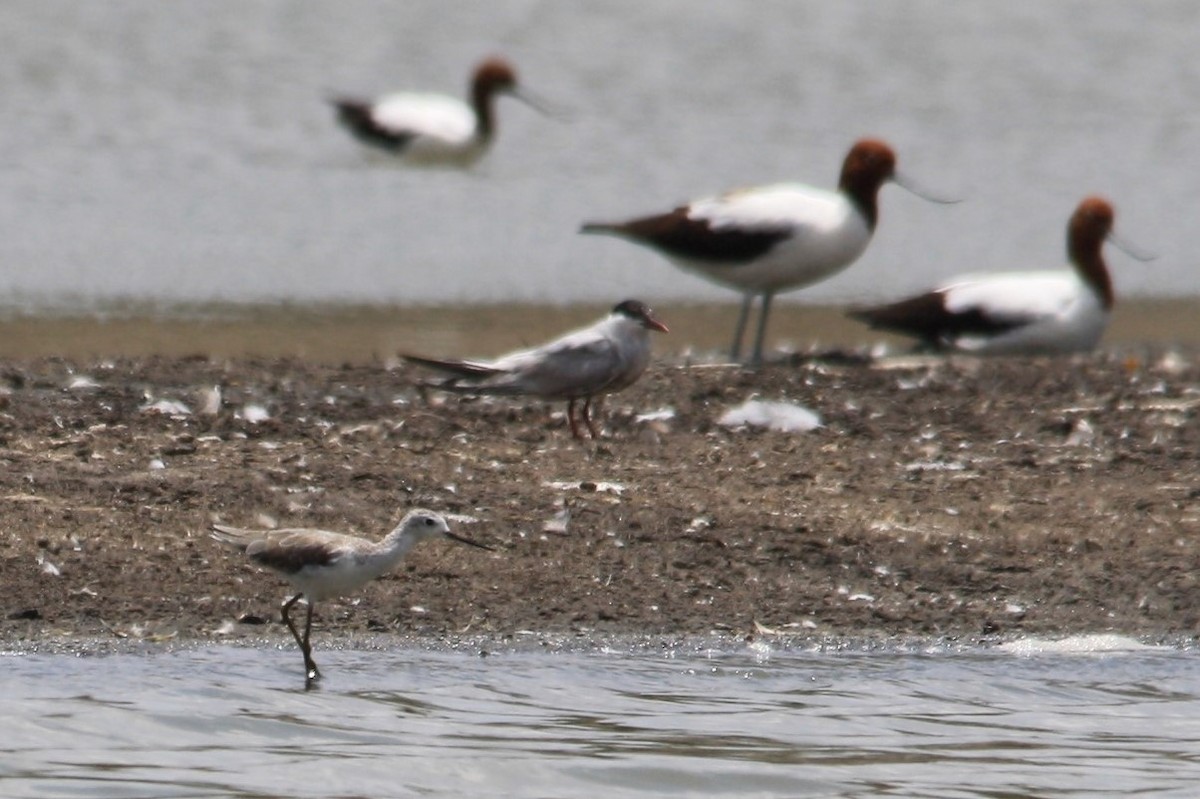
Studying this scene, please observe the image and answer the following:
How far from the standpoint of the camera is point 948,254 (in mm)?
14031

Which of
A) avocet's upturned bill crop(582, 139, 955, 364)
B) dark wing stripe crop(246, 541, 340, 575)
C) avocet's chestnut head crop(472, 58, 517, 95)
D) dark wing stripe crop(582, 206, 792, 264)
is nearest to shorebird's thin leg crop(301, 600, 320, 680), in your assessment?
dark wing stripe crop(246, 541, 340, 575)

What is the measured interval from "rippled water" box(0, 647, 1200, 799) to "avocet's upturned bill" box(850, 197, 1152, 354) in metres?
4.25

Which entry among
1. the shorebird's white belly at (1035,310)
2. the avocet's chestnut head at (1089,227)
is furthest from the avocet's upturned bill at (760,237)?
the avocet's chestnut head at (1089,227)

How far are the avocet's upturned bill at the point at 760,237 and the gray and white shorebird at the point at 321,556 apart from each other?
4.37 m

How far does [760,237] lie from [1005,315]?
1259mm

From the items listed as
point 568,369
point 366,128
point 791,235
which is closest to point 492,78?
point 366,128

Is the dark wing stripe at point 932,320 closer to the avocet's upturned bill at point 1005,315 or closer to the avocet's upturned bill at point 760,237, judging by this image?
the avocet's upturned bill at point 1005,315

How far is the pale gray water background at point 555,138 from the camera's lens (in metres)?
13.5

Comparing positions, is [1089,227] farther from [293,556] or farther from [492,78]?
[492,78]

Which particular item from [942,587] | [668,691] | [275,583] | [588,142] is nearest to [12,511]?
[275,583]

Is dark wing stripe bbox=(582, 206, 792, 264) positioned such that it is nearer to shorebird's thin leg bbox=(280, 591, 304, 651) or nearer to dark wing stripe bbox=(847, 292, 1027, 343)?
dark wing stripe bbox=(847, 292, 1027, 343)

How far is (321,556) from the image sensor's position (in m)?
5.84

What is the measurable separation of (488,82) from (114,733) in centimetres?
1351

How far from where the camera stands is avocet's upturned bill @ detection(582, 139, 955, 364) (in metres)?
10.4
